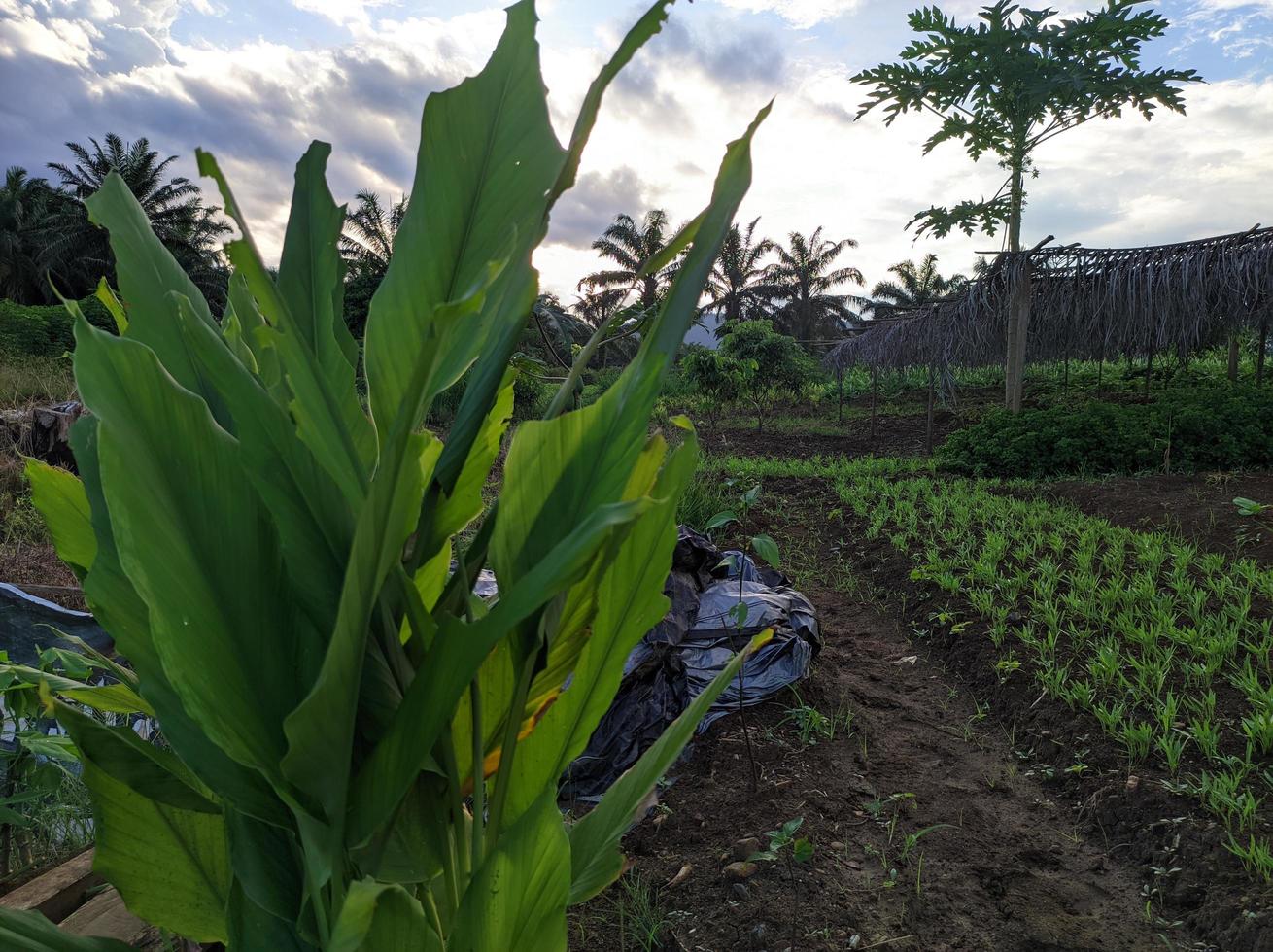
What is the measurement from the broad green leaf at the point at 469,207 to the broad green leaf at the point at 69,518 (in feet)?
1.39

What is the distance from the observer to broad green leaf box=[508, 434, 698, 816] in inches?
30.9

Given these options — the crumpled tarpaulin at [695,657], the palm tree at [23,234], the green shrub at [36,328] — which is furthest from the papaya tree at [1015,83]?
the palm tree at [23,234]

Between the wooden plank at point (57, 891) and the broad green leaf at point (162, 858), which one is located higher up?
the broad green leaf at point (162, 858)

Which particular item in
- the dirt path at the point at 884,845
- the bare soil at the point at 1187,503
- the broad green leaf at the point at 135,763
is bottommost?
the dirt path at the point at 884,845

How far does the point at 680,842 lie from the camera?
7.32 ft

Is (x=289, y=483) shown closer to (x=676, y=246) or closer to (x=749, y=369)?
(x=676, y=246)

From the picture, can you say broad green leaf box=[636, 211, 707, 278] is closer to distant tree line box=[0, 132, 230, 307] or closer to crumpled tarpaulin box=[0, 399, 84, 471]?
crumpled tarpaulin box=[0, 399, 84, 471]

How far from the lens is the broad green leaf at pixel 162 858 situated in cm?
86

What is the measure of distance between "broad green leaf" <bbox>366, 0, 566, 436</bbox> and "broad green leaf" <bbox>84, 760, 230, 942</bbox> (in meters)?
0.57

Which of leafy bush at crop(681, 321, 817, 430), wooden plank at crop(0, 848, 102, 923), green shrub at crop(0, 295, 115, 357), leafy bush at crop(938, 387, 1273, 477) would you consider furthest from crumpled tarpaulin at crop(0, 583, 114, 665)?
green shrub at crop(0, 295, 115, 357)

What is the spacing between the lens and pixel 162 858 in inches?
35.3

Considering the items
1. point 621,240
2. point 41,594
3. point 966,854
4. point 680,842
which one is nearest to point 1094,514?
point 966,854

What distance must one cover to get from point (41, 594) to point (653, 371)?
14.6 ft

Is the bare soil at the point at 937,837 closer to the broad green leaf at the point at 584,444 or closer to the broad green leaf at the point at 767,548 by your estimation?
the broad green leaf at the point at 767,548
